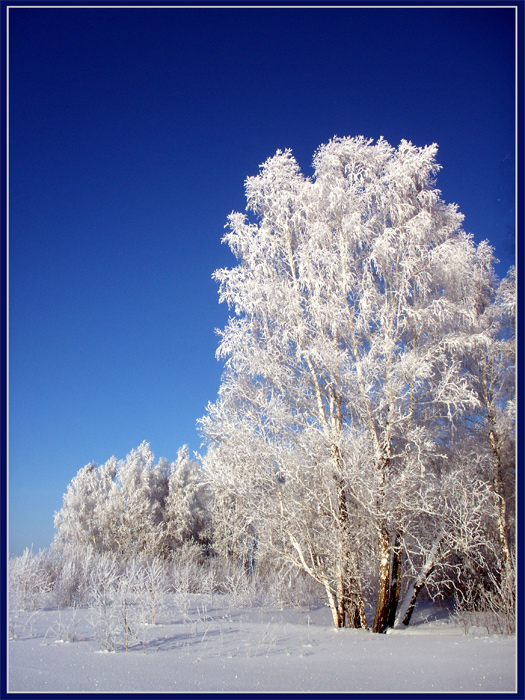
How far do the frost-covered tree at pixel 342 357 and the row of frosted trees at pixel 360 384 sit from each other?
3 centimetres

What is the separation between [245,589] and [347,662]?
6357mm

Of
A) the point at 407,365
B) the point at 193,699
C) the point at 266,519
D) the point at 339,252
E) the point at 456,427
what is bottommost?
the point at 193,699

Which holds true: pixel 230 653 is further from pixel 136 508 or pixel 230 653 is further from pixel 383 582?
pixel 136 508

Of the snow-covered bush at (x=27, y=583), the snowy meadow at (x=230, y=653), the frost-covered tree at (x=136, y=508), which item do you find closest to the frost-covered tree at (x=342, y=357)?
Answer: the snowy meadow at (x=230, y=653)

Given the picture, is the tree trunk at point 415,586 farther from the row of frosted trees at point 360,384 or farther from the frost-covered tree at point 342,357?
A: the frost-covered tree at point 342,357

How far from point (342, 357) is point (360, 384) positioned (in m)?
0.49

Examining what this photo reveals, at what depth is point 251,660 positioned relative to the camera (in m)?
4.59

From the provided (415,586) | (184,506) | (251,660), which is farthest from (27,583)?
(184,506)

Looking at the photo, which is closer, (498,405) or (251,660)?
(251,660)

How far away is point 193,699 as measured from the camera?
3.62 m

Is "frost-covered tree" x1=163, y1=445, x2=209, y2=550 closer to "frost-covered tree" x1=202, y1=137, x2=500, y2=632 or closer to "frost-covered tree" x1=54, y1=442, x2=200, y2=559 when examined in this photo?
"frost-covered tree" x1=54, y1=442, x2=200, y2=559

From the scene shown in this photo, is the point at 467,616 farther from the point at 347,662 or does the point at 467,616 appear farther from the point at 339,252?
the point at 339,252

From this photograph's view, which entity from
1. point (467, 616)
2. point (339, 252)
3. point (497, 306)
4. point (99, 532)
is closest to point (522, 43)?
point (339, 252)

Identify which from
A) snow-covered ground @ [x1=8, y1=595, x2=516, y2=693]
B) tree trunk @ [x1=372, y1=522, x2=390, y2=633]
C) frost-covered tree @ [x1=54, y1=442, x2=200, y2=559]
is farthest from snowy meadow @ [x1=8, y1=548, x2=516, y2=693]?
frost-covered tree @ [x1=54, y1=442, x2=200, y2=559]
